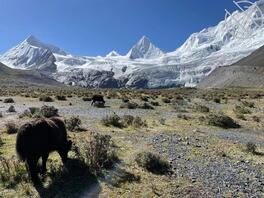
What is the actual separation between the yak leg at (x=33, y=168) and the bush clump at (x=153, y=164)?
3.95 meters

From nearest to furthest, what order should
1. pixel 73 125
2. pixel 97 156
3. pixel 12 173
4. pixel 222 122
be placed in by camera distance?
pixel 12 173 → pixel 97 156 → pixel 73 125 → pixel 222 122

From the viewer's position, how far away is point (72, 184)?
1217 cm

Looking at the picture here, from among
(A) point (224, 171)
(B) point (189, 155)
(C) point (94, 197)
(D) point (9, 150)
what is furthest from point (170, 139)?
(C) point (94, 197)

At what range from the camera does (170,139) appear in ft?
64.6

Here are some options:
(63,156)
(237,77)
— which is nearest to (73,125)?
(63,156)

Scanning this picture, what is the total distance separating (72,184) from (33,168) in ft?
4.19

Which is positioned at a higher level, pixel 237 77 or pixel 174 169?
pixel 237 77

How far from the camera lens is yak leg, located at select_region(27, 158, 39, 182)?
456 inches

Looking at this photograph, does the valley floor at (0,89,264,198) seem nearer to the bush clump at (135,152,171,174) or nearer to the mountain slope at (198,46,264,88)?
the bush clump at (135,152,171,174)

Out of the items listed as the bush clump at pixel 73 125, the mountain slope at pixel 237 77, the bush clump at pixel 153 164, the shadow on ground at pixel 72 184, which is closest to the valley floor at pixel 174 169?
the shadow on ground at pixel 72 184

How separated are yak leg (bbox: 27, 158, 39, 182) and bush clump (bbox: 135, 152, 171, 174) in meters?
3.95

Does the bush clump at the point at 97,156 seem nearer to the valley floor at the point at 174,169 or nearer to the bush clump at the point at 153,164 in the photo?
the valley floor at the point at 174,169

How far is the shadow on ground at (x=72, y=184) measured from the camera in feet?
37.8

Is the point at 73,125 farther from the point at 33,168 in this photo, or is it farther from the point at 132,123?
the point at 33,168
